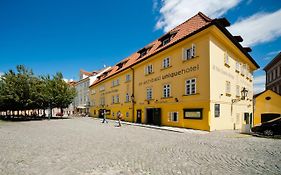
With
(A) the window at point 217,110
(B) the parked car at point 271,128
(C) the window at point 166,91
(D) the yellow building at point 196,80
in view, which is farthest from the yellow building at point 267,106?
(B) the parked car at point 271,128

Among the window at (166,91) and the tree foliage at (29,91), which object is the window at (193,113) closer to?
the window at (166,91)

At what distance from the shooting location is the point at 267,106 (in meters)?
27.0

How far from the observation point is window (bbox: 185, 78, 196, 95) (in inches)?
727

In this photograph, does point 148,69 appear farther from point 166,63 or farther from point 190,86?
point 190,86

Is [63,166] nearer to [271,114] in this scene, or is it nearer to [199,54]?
[199,54]

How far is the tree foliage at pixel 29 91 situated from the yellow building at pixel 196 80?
16.2 m

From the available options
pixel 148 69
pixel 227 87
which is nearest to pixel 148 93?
pixel 148 69

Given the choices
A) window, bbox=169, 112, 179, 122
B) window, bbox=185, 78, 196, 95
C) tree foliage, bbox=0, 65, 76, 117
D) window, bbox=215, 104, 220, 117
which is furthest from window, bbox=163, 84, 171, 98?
tree foliage, bbox=0, 65, 76, 117

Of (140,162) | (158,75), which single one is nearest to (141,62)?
(158,75)

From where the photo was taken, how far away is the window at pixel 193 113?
1736 cm

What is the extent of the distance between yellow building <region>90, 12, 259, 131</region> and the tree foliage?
16.2 metres

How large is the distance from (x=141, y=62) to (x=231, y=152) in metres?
19.4

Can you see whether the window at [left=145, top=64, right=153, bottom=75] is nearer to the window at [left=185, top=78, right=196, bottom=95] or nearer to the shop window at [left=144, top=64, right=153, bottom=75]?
the shop window at [left=144, top=64, right=153, bottom=75]

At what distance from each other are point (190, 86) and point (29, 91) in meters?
26.1
